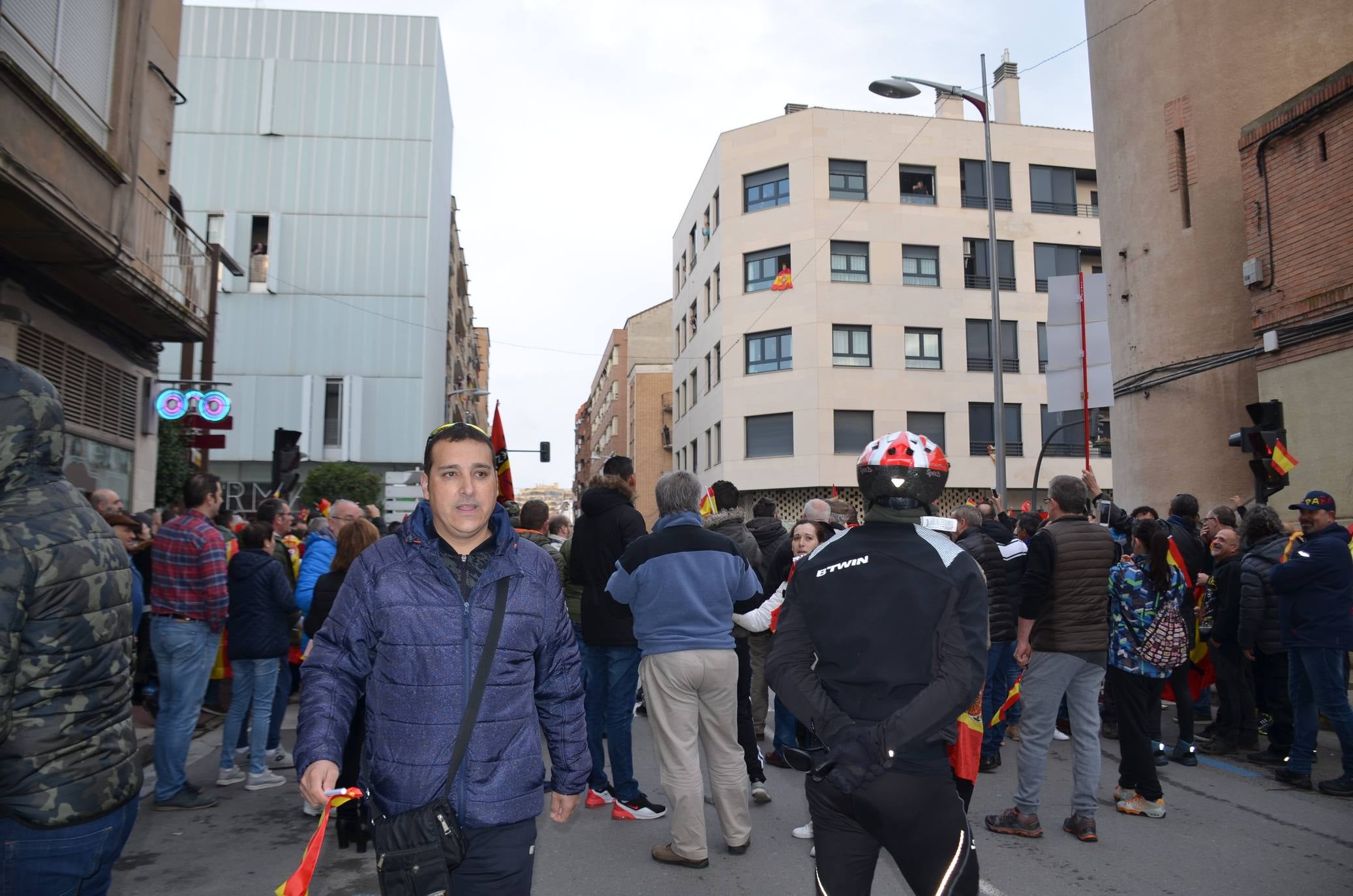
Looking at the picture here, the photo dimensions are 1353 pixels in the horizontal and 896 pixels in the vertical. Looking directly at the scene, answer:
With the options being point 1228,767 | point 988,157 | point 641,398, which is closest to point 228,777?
point 1228,767

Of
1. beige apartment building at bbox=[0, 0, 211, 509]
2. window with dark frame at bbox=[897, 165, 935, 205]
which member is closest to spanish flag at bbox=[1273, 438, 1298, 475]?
beige apartment building at bbox=[0, 0, 211, 509]

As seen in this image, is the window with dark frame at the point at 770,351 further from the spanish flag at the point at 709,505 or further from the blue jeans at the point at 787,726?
the blue jeans at the point at 787,726

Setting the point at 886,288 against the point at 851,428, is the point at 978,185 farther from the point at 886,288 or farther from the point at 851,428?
the point at 851,428

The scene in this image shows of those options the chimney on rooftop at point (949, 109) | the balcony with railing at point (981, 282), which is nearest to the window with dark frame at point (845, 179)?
the chimney on rooftop at point (949, 109)

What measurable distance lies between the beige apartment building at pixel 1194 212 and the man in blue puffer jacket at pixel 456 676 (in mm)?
13633

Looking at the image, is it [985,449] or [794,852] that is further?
[985,449]

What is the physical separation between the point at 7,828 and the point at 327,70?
146 feet

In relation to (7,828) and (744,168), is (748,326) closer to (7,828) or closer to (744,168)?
(744,168)

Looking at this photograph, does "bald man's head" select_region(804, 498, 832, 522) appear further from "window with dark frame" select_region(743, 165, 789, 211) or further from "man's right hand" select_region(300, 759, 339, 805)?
"window with dark frame" select_region(743, 165, 789, 211)

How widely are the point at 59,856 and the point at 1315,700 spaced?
7.57 m

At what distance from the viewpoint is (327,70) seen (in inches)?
1609

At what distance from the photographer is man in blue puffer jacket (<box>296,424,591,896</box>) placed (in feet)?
8.35

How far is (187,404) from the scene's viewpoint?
15.7m

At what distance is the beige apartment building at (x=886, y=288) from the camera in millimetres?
32031
